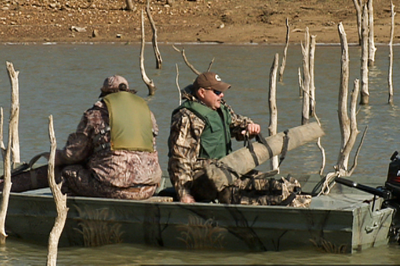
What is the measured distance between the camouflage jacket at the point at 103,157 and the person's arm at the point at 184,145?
0.29 metres

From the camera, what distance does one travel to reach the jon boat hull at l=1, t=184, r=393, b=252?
7.98 metres

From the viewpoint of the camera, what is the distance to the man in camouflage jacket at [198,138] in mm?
8180

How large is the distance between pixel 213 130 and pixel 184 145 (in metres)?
0.33

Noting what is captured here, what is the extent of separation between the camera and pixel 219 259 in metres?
8.20

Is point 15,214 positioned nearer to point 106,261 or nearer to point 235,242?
point 106,261

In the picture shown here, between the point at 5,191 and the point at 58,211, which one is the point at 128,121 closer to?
the point at 58,211

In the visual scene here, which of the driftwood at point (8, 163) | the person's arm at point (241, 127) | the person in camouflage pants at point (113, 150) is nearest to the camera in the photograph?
the person in camouflage pants at point (113, 150)

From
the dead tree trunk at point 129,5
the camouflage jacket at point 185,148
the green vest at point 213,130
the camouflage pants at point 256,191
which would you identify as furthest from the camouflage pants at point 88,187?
the dead tree trunk at point 129,5

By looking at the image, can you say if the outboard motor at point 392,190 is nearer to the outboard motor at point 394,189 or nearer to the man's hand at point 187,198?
the outboard motor at point 394,189

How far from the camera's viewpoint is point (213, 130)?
27.3 feet

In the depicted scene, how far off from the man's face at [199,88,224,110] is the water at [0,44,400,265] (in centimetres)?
133

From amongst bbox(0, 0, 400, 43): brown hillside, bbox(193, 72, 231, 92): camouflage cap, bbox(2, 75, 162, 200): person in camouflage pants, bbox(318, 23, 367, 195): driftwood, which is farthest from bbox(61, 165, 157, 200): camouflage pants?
bbox(0, 0, 400, 43): brown hillside

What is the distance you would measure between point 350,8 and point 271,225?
26.8m

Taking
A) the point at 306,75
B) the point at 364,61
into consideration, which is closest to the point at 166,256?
the point at 306,75
